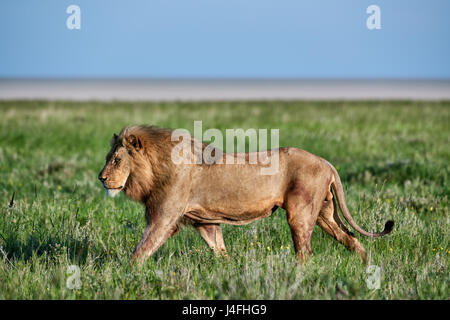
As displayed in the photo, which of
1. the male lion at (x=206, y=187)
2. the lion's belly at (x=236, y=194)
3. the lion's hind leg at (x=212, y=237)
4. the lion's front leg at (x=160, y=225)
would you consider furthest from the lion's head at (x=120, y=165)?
the lion's hind leg at (x=212, y=237)

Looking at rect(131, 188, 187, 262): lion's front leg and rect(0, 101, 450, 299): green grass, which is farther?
rect(131, 188, 187, 262): lion's front leg

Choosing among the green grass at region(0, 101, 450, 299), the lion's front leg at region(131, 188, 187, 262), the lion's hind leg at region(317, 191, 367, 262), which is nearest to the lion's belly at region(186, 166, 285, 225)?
the lion's front leg at region(131, 188, 187, 262)

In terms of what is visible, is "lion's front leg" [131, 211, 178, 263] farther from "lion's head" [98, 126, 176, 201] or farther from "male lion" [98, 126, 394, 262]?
"lion's head" [98, 126, 176, 201]

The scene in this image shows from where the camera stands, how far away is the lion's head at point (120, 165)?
207 inches

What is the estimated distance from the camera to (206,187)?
5.29 m

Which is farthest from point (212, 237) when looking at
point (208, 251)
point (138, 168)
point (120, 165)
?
point (120, 165)

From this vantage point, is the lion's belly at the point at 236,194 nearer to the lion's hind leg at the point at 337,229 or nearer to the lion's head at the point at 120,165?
the lion's head at the point at 120,165

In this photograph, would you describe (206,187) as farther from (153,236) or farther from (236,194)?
(153,236)

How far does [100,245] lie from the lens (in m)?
6.68

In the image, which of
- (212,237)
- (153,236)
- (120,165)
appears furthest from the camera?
(212,237)

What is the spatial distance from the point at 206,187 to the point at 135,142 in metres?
0.77

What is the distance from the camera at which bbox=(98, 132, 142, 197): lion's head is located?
5250mm

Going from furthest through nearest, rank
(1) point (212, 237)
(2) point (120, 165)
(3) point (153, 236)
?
(1) point (212, 237) < (2) point (120, 165) < (3) point (153, 236)

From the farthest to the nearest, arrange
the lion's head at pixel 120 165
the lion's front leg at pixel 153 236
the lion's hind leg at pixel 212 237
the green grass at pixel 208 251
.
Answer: the lion's hind leg at pixel 212 237, the lion's head at pixel 120 165, the lion's front leg at pixel 153 236, the green grass at pixel 208 251
